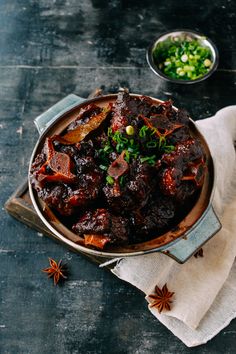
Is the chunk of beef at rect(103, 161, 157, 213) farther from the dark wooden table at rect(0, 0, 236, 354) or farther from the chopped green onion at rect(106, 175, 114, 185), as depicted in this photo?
the dark wooden table at rect(0, 0, 236, 354)

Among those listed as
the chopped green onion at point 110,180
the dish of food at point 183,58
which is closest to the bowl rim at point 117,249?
the chopped green onion at point 110,180

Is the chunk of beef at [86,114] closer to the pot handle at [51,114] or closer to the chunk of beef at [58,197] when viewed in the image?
the pot handle at [51,114]

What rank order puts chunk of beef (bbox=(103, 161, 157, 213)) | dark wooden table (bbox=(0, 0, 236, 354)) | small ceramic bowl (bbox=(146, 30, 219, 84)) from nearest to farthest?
chunk of beef (bbox=(103, 161, 157, 213)) < dark wooden table (bbox=(0, 0, 236, 354)) < small ceramic bowl (bbox=(146, 30, 219, 84))

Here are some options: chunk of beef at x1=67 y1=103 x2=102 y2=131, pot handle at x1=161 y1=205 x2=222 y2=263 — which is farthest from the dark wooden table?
chunk of beef at x1=67 y1=103 x2=102 y2=131

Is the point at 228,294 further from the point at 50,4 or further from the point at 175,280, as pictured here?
the point at 50,4

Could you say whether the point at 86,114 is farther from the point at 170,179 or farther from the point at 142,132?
the point at 170,179

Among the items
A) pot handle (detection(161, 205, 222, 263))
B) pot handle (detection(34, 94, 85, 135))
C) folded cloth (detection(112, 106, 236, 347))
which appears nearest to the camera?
pot handle (detection(161, 205, 222, 263))

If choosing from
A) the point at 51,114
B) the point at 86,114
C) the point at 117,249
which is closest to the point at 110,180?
the point at 117,249
